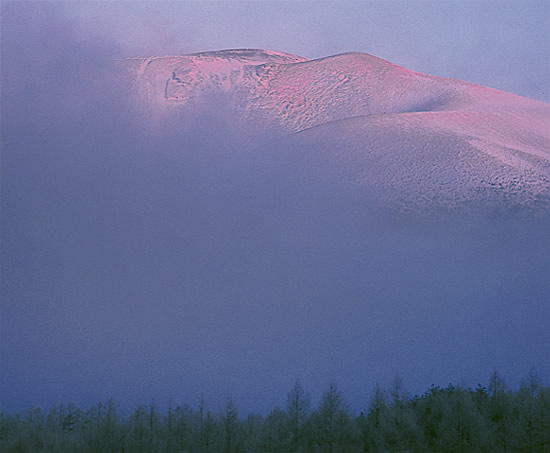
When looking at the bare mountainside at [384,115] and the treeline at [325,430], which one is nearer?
the treeline at [325,430]

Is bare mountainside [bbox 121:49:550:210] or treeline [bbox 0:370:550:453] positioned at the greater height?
bare mountainside [bbox 121:49:550:210]

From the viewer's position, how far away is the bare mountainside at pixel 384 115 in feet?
53.9

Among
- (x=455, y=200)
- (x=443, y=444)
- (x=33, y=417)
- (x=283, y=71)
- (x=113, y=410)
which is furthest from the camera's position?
(x=283, y=71)

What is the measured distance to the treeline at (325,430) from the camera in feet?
33.9

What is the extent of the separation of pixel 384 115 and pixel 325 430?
1041 cm

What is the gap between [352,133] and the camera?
17.9 meters

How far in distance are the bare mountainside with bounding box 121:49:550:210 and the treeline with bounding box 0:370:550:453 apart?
636 cm

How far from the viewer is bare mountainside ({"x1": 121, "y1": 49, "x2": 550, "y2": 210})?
1644 centimetres

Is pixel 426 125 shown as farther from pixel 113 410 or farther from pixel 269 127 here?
pixel 113 410

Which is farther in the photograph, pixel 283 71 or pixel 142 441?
pixel 283 71

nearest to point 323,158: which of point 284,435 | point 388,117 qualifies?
point 388,117

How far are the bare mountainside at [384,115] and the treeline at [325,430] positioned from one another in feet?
20.9

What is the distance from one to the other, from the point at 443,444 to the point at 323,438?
1903mm

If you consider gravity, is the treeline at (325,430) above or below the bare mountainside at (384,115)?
below
